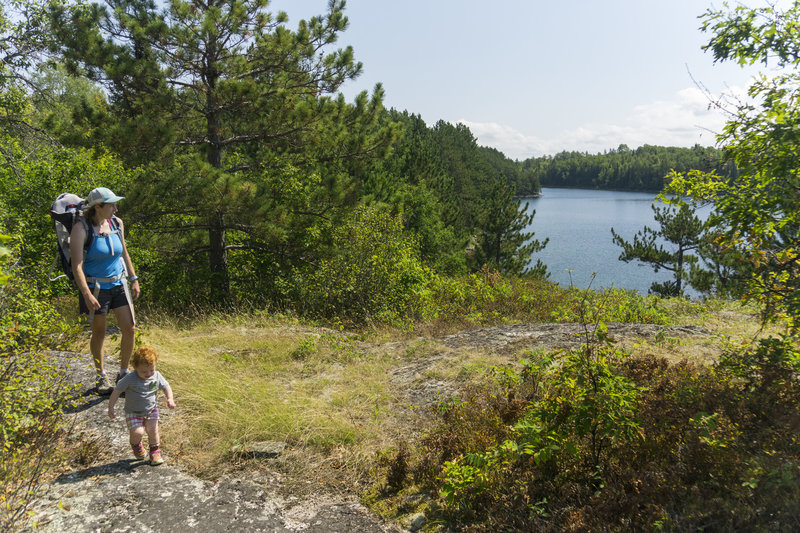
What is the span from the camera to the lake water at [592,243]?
122ft

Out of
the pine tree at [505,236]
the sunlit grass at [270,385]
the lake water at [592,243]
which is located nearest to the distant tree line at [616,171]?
Answer: the lake water at [592,243]

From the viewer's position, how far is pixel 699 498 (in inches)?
96.4

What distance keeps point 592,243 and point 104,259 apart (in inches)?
2205

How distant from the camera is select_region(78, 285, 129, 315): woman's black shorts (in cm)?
403

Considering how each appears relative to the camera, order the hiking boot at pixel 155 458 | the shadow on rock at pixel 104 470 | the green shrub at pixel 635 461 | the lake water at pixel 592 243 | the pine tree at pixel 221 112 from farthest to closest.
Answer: the lake water at pixel 592 243 < the pine tree at pixel 221 112 < the hiking boot at pixel 155 458 < the shadow on rock at pixel 104 470 < the green shrub at pixel 635 461

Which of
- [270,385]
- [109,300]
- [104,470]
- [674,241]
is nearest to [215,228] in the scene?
[270,385]

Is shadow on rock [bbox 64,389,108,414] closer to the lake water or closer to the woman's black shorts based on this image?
the woman's black shorts

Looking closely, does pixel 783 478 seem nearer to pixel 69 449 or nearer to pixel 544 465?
pixel 544 465

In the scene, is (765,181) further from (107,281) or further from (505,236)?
(505,236)

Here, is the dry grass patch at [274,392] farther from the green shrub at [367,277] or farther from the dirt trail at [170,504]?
the green shrub at [367,277]

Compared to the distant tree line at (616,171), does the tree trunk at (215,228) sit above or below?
below

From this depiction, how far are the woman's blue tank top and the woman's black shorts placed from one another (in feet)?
0.17

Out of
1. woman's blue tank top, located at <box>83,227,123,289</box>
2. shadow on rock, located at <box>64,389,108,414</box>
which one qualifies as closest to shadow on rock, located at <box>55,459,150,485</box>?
shadow on rock, located at <box>64,389,108,414</box>

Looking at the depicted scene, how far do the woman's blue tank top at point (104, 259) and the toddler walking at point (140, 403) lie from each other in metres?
1.01
